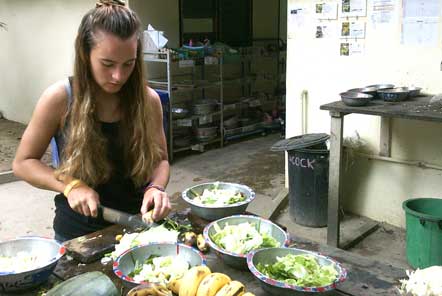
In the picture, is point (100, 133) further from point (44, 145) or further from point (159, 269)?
point (159, 269)

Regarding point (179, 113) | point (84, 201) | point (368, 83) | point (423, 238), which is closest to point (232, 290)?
point (84, 201)

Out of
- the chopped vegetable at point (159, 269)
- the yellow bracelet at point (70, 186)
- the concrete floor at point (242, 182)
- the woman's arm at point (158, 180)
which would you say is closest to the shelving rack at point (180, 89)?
the concrete floor at point (242, 182)

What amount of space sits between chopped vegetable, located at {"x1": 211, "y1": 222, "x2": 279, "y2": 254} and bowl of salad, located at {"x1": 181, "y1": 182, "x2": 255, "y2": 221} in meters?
0.14

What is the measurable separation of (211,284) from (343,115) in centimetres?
234

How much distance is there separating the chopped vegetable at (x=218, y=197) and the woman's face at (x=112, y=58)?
1.86 feet

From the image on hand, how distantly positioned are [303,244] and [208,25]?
221 inches

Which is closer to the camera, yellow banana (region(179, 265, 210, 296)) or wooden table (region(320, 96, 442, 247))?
yellow banana (region(179, 265, 210, 296))

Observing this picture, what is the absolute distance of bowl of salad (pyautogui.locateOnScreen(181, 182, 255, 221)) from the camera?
1815mm

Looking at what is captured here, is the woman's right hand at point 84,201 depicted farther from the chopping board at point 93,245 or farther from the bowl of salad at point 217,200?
the bowl of salad at point 217,200

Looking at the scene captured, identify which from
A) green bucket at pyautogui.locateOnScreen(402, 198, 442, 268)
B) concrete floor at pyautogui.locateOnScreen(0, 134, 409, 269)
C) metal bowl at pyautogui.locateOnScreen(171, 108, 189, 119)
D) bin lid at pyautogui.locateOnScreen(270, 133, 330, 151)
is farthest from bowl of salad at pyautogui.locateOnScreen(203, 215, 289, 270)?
metal bowl at pyautogui.locateOnScreen(171, 108, 189, 119)

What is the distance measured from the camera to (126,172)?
6.28 feet

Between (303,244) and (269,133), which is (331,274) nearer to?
(303,244)

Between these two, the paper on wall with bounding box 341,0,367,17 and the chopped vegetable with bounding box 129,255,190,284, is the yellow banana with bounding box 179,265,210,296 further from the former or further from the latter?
the paper on wall with bounding box 341,0,367,17

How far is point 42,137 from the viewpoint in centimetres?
177
